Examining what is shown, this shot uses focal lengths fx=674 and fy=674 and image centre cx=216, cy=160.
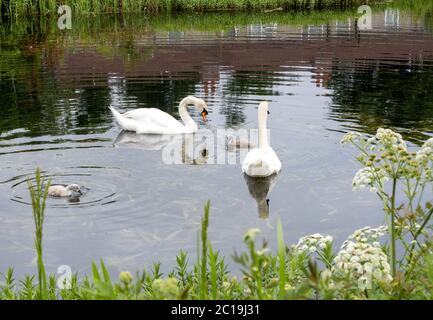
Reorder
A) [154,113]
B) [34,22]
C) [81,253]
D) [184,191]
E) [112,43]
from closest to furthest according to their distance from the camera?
[81,253]
[184,191]
[154,113]
[112,43]
[34,22]

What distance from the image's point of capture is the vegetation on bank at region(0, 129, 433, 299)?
2.80m

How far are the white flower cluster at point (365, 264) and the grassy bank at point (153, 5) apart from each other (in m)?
28.5

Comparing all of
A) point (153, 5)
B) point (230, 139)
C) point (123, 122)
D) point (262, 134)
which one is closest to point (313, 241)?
point (262, 134)

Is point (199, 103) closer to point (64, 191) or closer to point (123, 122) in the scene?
point (123, 122)

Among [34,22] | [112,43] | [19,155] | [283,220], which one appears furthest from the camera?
[34,22]

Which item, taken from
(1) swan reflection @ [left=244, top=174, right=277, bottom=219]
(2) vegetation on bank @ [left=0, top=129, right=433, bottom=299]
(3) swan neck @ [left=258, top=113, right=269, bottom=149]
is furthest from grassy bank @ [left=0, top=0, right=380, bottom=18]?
(2) vegetation on bank @ [left=0, top=129, right=433, bottom=299]

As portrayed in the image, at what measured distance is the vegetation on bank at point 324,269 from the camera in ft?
9.19

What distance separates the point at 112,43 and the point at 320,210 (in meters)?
18.7

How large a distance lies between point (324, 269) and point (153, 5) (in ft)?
100

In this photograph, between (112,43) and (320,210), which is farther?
(112,43)
